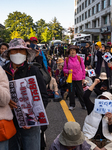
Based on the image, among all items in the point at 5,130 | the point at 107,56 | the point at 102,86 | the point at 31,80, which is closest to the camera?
the point at 5,130

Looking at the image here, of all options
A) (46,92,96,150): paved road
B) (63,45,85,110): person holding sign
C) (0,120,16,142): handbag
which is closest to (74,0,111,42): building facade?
(63,45,85,110): person holding sign

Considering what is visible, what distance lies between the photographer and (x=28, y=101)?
213 centimetres

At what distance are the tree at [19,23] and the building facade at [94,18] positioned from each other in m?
27.6

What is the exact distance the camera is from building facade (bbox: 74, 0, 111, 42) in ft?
127

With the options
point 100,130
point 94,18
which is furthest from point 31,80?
point 94,18

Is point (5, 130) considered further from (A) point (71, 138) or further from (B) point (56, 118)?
(B) point (56, 118)

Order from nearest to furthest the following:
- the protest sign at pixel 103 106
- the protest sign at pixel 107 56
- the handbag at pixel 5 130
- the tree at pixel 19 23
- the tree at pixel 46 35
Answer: the handbag at pixel 5 130 → the protest sign at pixel 103 106 → the protest sign at pixel 107 56 → the tree at pixel 46 35 → the tree at pixel 19 23

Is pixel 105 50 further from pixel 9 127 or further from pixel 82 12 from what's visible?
pixel 82 12

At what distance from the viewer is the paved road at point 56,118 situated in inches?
155

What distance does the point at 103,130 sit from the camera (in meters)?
3.16

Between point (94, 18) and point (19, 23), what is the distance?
50.0 meters

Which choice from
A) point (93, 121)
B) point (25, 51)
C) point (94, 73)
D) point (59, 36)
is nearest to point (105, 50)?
point (94, 73)

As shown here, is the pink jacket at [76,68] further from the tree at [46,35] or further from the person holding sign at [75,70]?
the tree at [46,35]

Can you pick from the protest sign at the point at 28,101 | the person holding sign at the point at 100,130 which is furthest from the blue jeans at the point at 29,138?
the person holding sign at the point at 100,130
